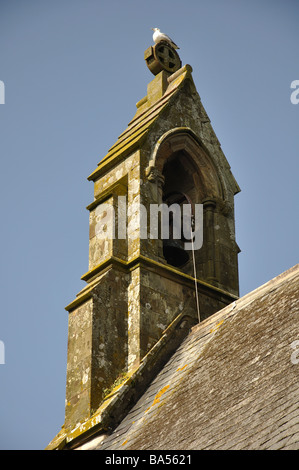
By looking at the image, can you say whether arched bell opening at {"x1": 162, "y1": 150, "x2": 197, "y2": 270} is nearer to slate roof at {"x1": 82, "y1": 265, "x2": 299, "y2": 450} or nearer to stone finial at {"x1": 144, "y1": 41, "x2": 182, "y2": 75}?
stone finial at {"x1": 144, "y1": 41, "x2": 182, "y2": 75}

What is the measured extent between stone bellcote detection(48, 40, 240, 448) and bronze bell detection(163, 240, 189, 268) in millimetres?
18

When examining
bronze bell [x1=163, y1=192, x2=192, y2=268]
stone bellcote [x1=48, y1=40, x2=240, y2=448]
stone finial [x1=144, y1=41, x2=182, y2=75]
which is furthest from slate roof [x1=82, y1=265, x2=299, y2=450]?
stone finial [x1=144, y1=41, x2=182, y2=75]

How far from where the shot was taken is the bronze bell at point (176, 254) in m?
15.4

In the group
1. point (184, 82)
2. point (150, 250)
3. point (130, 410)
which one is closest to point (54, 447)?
point (130, 410)

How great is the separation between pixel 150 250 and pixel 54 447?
3.35m

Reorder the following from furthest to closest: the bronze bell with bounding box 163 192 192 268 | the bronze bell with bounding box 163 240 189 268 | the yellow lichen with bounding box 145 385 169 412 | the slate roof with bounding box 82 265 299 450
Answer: the bronze bell with bounding box 163 240 189 268
the bronze bell with bounding box 163 192 192 268
the yellow lichen with bounding box 145 385 169 412
the slate roof with bounding box 82 265 299 450

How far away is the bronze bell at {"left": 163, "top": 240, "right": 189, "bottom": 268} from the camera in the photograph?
15.4 meters

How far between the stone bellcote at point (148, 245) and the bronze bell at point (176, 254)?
18 mm

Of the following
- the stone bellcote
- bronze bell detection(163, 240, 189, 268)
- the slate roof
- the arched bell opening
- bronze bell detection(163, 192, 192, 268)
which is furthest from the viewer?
the arched bell opening

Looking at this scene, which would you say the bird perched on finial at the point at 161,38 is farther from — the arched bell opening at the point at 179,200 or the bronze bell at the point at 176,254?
the bronze bell at the point at 176,254

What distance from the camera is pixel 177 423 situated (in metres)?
10.6

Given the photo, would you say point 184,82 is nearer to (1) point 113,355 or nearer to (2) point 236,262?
(2) point 236,262

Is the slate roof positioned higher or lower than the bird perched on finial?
lower

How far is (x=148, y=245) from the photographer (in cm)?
1422
